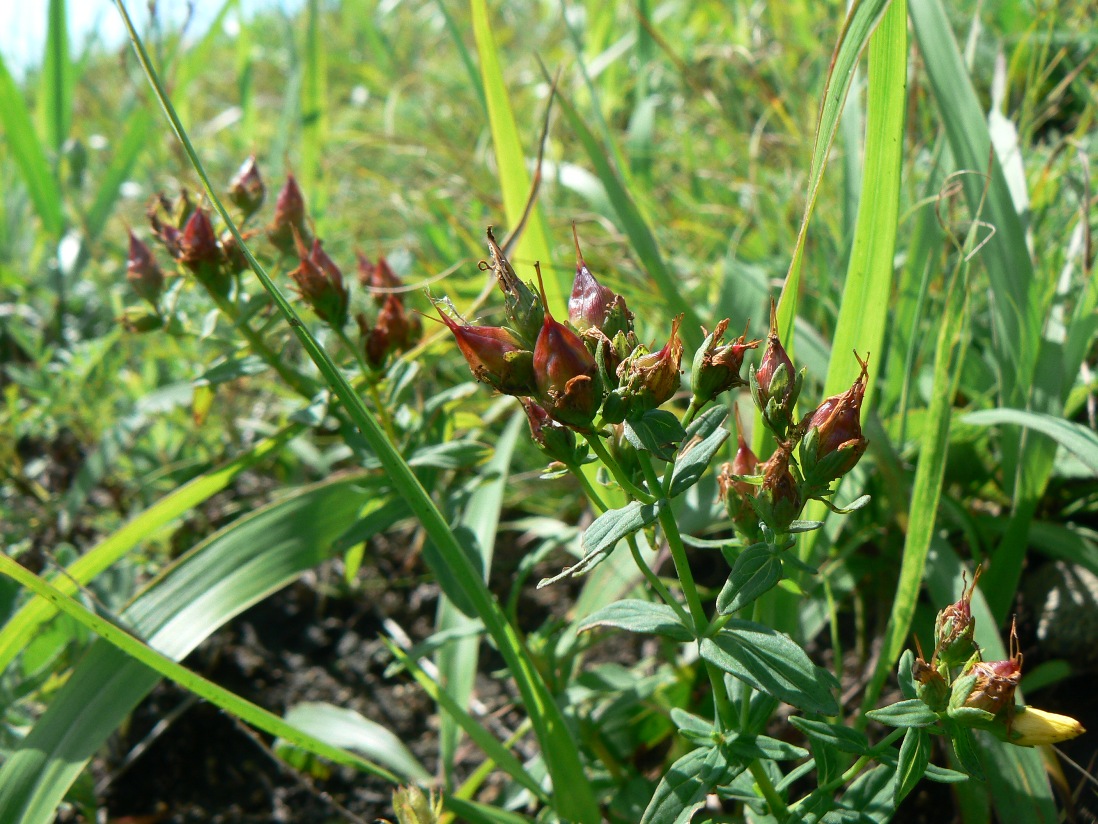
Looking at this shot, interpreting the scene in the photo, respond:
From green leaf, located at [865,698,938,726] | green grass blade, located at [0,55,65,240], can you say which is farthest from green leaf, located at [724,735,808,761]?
green grass blade, located at [0,55,65,240]

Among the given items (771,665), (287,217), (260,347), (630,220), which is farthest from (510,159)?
(771,665)

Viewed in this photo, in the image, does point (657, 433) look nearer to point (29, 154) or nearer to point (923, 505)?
point (923, 505)

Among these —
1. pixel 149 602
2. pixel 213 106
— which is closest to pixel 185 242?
pixel 149 602

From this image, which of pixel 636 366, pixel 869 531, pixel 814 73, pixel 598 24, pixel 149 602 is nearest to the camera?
pixel 636 366

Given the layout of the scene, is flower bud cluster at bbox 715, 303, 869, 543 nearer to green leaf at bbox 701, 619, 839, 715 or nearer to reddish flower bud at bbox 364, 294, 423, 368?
green leaf at bbox 701, 619, 839, 715

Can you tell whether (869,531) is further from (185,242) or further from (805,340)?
(185,242)

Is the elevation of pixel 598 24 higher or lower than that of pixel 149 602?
higher

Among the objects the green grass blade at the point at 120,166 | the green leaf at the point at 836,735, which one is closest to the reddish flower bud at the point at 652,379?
the green leaf at the point at 836,735
